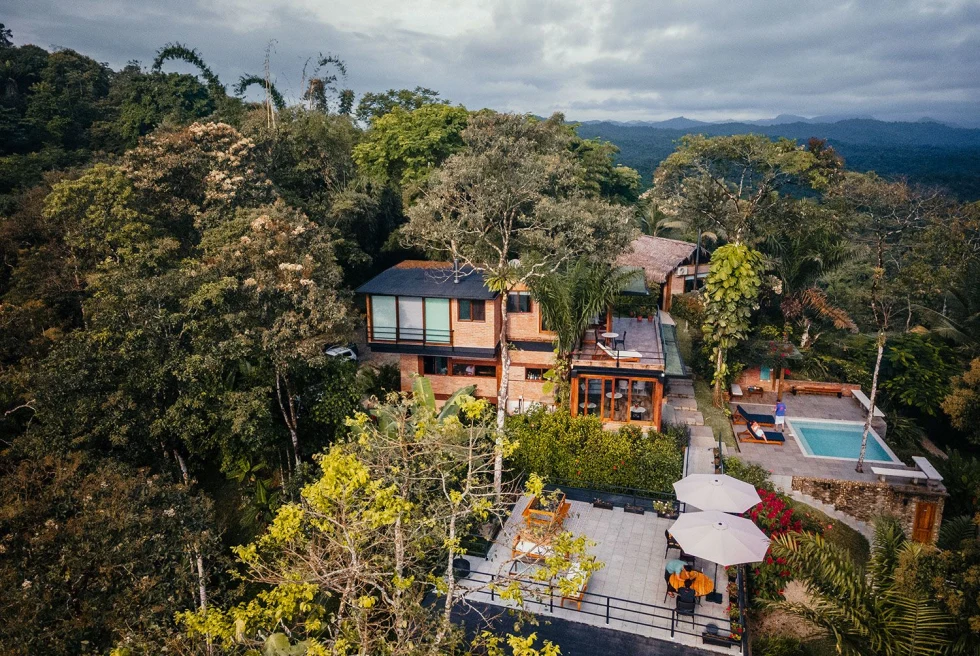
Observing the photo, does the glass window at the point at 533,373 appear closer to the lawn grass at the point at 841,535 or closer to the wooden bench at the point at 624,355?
the wooden bench at the point at 624,355

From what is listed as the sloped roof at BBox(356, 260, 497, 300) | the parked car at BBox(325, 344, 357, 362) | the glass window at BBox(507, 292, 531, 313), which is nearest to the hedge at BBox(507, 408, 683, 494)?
the glass window at BBox(507, 292, 531, 313)

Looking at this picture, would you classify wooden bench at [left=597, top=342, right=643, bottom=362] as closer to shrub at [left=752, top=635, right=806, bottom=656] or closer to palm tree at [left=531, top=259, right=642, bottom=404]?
palm tree at [left=531, top=259, right=642, bottom=404]

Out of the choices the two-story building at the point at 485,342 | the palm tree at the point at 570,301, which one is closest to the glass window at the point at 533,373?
the two-story building at the point at 485,342

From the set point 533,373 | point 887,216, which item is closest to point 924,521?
point 533,373

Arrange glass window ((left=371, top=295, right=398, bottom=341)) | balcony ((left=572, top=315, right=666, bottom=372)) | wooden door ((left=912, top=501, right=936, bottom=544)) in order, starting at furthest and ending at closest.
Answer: glass window ((left=371, top=295, right=398, bottom=341))
balcony ((left=572, top=315, right=666, bottom=372))
wooden door ((left=912, top=501, right=936, bottom=544))

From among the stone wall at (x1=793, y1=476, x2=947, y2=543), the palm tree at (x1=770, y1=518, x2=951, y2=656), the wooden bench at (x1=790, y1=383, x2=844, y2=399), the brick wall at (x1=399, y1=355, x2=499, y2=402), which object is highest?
the palm tree at (x1=770, y1=518, x2=951, y2=656)

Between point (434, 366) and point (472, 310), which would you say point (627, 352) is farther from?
point (434, 366)

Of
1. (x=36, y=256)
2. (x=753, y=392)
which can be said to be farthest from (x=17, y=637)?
(x=753, y=392)
